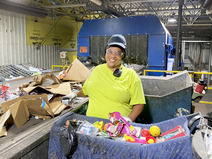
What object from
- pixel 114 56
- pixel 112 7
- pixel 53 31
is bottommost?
pixel 114 56

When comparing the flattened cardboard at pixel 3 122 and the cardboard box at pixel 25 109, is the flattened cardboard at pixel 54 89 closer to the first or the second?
the cardboard box at pixel 25 109

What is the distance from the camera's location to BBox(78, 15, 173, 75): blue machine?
5.49m

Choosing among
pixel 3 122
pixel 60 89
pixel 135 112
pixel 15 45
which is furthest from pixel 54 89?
pixel 15 45

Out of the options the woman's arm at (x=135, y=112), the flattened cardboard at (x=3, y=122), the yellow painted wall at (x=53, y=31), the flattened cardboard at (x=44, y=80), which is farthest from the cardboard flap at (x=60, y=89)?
the yellow painted wall at (x=53, y=31)

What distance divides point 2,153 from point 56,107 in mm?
786

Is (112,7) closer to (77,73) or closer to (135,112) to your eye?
(77,73)

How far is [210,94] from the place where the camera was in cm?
626

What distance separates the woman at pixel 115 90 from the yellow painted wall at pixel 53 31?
6882 mm

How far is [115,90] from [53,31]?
854cm

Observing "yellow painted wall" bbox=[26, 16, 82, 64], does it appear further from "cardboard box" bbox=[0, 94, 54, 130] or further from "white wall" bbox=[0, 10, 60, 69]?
"cardboard box" bbox=[0, 94, 54, 130]

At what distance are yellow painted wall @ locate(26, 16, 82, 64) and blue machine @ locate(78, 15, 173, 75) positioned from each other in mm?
2962

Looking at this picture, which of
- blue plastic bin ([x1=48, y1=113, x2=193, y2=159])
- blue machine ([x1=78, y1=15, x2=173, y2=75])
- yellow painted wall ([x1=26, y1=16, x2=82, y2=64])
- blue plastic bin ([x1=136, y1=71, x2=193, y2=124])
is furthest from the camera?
yellow painted wall ([x1=26, y1=16, x2=82, y2=64])

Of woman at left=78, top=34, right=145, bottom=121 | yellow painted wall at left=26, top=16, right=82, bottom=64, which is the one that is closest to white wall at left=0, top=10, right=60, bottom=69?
yellow painted wall at left=26, top=16, right=82, bottom=64

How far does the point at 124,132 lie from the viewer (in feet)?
4.22
